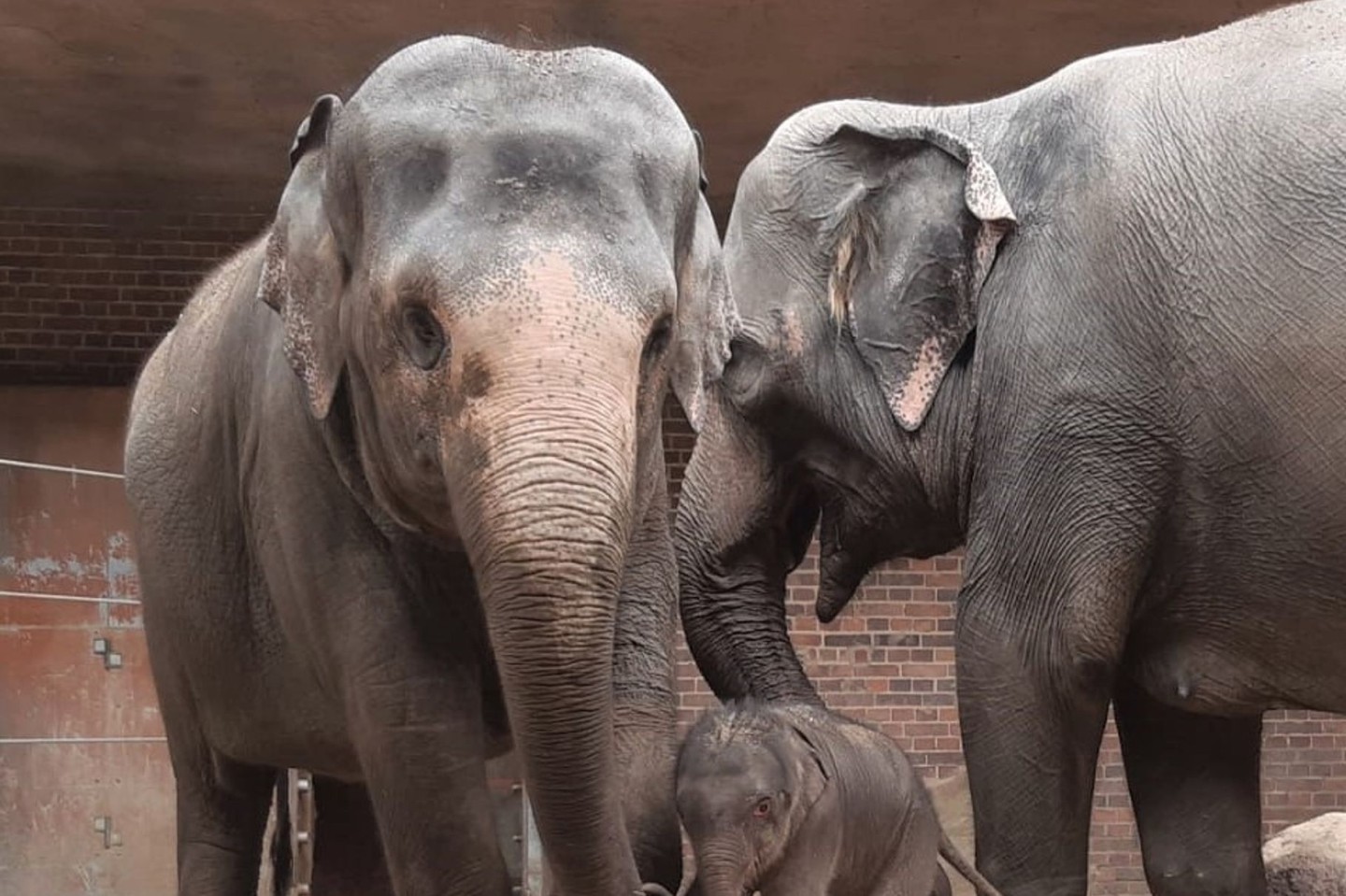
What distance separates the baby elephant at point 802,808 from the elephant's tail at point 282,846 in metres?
1.36

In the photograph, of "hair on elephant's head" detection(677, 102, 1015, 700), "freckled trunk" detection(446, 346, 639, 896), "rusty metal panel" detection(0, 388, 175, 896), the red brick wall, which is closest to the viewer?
"freckled trunk" detection(446, 346, 639, 896)

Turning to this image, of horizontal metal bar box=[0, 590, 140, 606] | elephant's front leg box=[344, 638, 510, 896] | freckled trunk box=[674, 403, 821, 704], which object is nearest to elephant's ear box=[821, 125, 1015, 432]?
freckled trunk box=[674, 403, 821, 704]

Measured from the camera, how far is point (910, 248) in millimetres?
4297

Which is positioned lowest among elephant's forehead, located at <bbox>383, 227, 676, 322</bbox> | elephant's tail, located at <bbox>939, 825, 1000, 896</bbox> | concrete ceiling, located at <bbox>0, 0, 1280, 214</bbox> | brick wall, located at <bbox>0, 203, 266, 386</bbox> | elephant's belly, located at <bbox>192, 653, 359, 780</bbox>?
elephant's tail, located at <bbox>939, 825, 1000, 896</bbox>

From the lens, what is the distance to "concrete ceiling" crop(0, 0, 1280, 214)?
316 inches

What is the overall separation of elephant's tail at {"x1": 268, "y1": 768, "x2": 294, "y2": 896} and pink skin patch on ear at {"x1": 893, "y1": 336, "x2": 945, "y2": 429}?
1705mm

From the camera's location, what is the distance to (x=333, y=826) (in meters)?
4.87

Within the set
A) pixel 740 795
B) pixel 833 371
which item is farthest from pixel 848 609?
pixel 740 795

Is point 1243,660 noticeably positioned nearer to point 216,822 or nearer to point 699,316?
point 699,316

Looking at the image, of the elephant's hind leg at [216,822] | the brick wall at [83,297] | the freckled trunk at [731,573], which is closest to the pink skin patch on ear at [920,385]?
the freckled trunk at [731,573]

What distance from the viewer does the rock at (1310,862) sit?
5074 mm

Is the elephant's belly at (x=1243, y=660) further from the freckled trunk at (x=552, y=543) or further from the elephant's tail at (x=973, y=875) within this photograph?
the freckled trunk at (x=552, y=543)

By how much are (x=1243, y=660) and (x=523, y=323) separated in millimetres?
1708

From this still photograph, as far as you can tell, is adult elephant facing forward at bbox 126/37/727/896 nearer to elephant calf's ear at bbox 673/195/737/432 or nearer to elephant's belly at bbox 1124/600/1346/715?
elephant calf's ear at bbox 673/195/737/432
